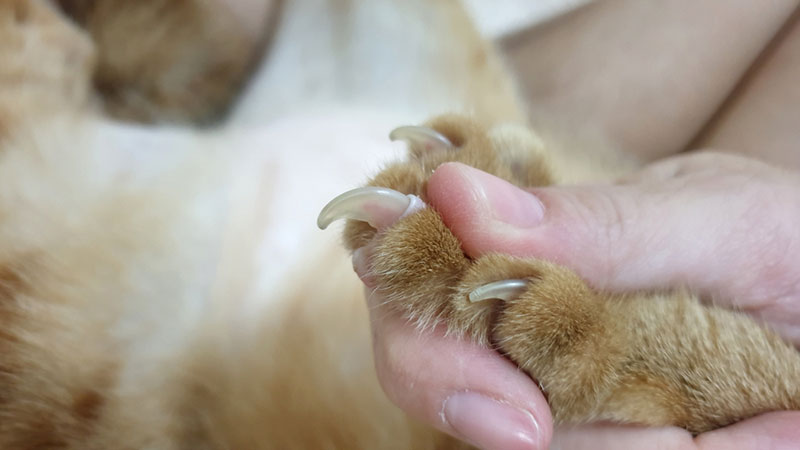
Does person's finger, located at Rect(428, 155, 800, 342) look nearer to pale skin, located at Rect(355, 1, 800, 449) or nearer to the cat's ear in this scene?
pale skin, located at Rect(355, 1, 800, 449)

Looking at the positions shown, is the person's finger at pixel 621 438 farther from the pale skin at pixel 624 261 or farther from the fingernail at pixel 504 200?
the fingernail at pixel 504 200

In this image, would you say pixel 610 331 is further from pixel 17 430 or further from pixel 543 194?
pixel 17 430

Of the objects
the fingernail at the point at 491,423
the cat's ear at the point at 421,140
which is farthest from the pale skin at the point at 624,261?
the cat's ear at the point at 421,140

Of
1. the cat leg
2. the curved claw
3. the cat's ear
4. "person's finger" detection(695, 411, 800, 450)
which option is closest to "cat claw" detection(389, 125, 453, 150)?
the cat's ear

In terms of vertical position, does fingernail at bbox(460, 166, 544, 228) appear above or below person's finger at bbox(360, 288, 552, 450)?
above

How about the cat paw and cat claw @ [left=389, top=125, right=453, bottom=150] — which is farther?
cat claw @ [left=389, top=125, right=453, bottom=150]

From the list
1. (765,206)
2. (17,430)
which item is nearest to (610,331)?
(765,206)

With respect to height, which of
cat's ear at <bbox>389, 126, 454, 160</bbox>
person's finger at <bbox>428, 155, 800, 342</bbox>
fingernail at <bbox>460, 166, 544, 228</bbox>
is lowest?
person's finger at <bbox>428, 155, 800, 342</bbox>
